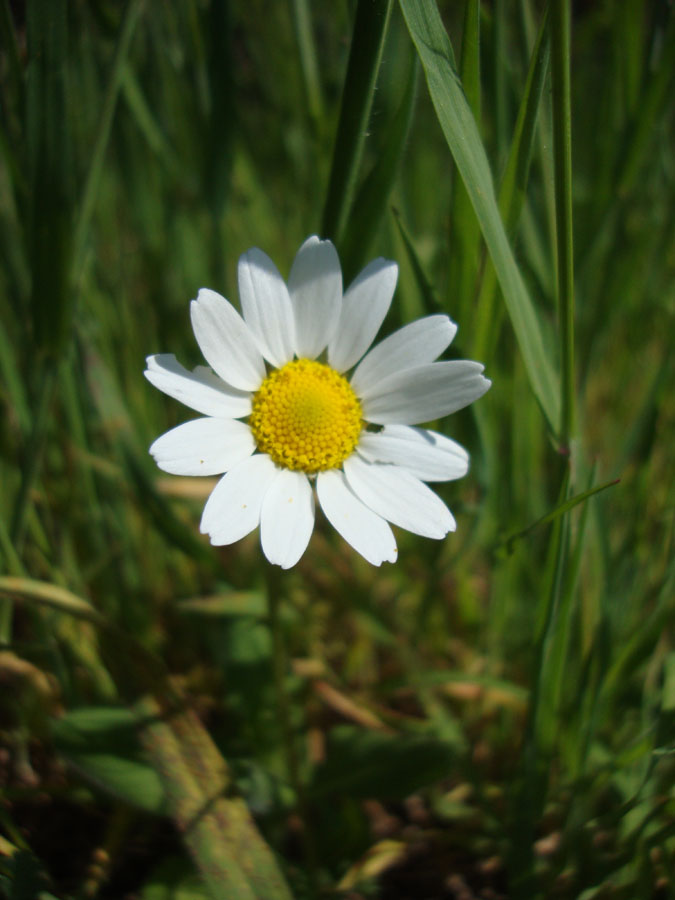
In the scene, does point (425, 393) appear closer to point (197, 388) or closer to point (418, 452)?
point (418, 452)

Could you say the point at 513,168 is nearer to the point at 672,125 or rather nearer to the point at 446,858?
the point at 446,858

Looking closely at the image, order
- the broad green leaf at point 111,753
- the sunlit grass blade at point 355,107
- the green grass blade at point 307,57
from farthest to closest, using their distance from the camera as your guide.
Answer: the green grass blade at point 307,57
the broad green leaf at point 111,753
the sunlit grass blade at point 355,107

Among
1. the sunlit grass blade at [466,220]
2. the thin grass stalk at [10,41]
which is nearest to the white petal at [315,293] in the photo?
the sunlit grass blade at [466,220]

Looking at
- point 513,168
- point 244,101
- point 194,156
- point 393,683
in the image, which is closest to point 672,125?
point 244,101

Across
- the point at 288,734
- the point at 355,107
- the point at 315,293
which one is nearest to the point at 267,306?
the point at 315,293

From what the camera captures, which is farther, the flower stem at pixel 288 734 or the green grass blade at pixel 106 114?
the flower stem at pixel 288 734

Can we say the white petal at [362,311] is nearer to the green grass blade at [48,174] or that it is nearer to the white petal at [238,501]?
the white petal at [238,501]
